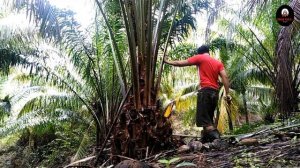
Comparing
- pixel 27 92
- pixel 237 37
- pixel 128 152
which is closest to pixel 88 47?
pixel 27 92

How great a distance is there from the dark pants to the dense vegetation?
43 centimetres

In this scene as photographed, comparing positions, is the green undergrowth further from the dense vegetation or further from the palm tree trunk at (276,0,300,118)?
the palm tree trunk at (276,0,300,118)

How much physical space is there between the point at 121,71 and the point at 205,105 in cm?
129

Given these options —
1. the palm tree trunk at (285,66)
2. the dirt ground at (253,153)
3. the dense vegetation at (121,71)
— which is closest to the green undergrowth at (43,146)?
the dense vegetation at (121,71)

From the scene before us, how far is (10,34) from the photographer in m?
9.36

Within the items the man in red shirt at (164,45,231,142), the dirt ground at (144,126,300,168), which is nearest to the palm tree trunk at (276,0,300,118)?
the dirt ground at (144,126,300,168)

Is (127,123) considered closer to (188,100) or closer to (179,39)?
(179,39)

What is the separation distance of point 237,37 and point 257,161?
10613 millimetres

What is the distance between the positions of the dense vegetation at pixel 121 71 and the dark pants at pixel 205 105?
1.42ft

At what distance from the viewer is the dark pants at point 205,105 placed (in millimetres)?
5332

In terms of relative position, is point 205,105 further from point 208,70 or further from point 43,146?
point 43,146

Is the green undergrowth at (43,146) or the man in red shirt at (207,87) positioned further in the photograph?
the green undergrowth at (43,146)

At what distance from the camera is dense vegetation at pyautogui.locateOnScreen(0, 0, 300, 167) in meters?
5.06

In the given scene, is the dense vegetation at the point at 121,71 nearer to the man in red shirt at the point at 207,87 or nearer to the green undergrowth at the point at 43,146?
the green undergrowth at the point at 43,146
